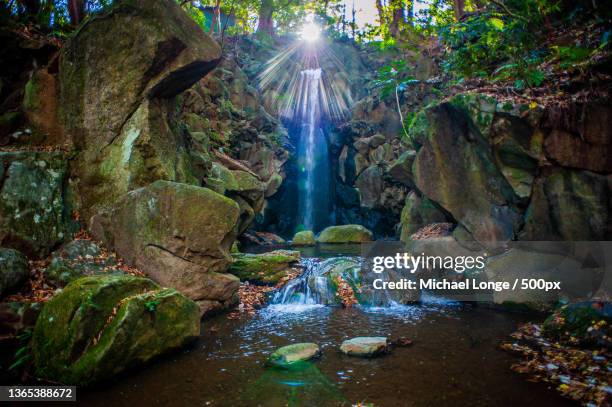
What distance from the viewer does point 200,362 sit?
583 centimetres

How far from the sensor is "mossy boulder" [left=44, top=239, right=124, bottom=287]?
24.5 feet

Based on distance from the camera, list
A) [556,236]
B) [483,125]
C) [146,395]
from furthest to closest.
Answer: [483,125]
[556,236]
[146,395]

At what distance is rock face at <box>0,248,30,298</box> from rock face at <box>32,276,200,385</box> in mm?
1919

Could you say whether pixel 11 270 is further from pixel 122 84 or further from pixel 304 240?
pixel 304 240

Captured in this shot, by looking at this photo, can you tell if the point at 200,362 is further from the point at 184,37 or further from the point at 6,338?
the point at 184,37

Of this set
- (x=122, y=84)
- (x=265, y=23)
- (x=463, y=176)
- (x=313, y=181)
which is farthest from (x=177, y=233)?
(x=265, y=23)

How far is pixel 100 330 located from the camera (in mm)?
5211

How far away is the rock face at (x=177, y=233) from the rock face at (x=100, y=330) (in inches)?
88.2

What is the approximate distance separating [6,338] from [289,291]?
6.62 meters

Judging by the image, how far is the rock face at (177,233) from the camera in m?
8.21

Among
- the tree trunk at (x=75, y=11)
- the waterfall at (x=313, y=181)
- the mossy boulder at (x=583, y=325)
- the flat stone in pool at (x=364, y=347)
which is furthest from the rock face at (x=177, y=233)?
the waterfall at (x=313, y=181)

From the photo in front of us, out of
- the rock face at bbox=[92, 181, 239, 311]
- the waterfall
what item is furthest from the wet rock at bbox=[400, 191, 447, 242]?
the waterfall

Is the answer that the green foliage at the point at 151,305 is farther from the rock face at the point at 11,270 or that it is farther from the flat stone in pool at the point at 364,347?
the flat stone in pool at the point at 364,347

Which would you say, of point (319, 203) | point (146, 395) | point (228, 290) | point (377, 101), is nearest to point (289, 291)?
point (228, 290)
